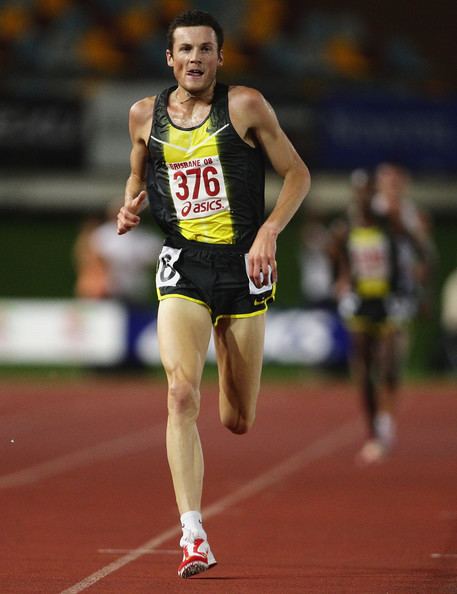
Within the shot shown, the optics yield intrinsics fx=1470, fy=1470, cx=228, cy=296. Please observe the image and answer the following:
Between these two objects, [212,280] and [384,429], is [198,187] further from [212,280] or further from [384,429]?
[384,429]

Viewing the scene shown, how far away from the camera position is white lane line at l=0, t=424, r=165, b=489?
10374mm

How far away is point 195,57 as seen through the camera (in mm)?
6301

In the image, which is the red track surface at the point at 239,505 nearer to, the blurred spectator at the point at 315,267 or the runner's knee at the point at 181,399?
the runner's knee at the point at 181,399

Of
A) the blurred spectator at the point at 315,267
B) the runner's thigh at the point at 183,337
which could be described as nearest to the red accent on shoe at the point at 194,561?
the runner's thigh at the point at 183,337

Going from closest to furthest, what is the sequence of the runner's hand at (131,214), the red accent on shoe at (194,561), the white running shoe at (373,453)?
the red accent on shoe at (194,561)
the runner's hand at (131,214)
the white running shoe at (373,453)

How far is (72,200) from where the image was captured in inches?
1004

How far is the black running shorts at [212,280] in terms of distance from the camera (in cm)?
646

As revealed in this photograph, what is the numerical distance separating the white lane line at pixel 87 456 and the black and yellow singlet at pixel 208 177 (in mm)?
3899

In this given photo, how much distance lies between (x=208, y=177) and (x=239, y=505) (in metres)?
3.13

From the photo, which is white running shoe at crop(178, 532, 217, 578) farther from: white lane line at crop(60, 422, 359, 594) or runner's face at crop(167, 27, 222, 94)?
runner's face at crop(167, 27, 222, 94)

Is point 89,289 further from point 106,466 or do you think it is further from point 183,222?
point 183,222

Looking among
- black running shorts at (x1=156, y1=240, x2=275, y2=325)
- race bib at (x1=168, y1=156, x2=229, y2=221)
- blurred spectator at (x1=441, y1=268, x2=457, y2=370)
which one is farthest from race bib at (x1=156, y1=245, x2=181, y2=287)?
blurred spectator at (x1=441, y1=268, x2=457, y2=370)

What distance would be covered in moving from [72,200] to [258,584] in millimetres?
19861

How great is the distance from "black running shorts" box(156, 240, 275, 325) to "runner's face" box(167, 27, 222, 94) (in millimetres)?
712
